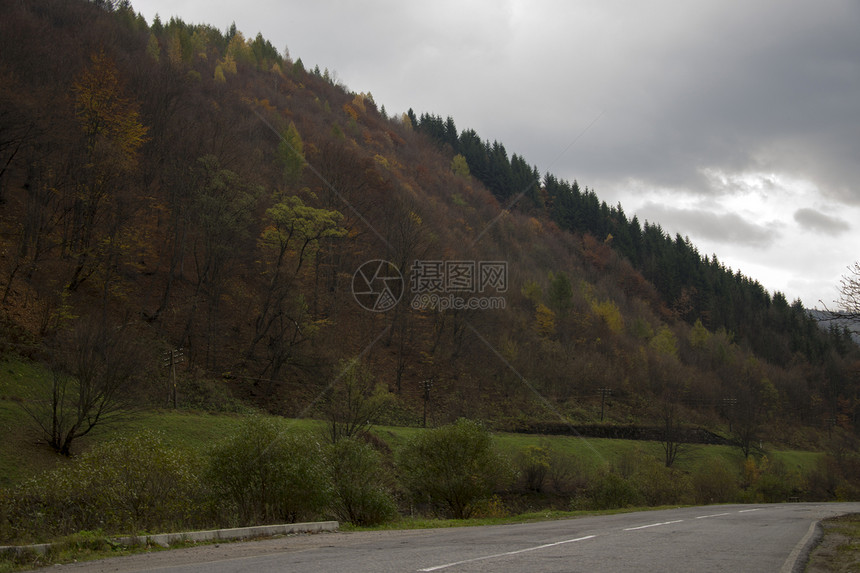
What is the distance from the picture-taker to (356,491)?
79.0ft

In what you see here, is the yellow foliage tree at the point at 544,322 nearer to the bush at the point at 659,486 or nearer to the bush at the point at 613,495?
the bush at the point at 659,486

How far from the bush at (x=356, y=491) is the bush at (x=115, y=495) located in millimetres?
5886

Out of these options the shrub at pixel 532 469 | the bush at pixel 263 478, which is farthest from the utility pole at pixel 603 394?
the bush at pixel 263 478

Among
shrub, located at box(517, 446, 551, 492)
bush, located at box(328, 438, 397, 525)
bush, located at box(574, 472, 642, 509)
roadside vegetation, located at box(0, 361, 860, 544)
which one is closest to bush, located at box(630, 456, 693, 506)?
roadside vegetation, located at box(0, 361, 860, 544)

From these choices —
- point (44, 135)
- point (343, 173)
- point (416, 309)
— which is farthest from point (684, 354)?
point (44, 135)

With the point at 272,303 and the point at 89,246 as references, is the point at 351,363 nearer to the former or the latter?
the point at 272,303

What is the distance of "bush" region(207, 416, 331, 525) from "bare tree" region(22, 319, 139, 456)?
533 inches

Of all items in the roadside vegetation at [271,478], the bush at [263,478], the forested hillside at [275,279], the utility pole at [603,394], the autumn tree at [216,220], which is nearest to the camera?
the roadside vegetation at [271,478]

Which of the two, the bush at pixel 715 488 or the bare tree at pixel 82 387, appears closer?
the bare tree at pixel 82 387

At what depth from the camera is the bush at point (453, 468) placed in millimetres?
31859

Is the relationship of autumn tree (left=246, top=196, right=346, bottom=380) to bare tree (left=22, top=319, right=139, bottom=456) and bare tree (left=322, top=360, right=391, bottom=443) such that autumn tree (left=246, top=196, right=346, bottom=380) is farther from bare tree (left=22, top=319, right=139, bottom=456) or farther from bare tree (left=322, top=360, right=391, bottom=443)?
bare tree (left=22, top=319, right=139, bottom=456)

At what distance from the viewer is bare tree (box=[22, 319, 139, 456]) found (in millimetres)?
29188

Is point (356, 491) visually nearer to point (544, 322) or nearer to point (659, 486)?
point (659, 486)

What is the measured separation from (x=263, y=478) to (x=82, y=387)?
16.0 m
